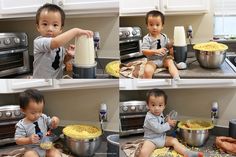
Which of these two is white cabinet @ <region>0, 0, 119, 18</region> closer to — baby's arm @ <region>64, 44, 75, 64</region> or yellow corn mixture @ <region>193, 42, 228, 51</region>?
baby's arm @ <region>64, 44, 75, 64</region>

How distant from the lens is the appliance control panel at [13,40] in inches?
38.4

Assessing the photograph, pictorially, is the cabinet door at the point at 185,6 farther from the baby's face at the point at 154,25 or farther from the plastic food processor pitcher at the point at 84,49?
the plastic food processor pitcher at the point at 84,49

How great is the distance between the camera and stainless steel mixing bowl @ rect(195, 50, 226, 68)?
39.2 inches

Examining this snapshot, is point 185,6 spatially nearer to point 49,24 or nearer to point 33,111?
point 49,24

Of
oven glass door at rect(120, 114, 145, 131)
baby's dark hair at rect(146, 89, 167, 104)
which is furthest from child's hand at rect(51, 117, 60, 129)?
baby's dark hair at rect(146, 89, 167, 104)

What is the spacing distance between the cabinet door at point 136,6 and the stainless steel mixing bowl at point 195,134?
1.36 feet

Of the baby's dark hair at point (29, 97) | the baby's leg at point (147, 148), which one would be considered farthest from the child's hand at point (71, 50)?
the baby's leg at point (147, 148)

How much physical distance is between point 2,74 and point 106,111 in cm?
36

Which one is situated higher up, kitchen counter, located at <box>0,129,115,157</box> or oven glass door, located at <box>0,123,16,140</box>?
oven glass door, located at <box>0,123,16,140</box>

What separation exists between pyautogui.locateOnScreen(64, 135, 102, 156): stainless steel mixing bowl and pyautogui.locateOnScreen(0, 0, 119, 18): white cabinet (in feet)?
1.41

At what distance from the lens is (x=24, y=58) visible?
3.23 feet

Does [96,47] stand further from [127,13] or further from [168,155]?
[168,155]

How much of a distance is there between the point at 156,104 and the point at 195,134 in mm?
173

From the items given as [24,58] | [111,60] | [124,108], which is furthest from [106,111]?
[24,58]
